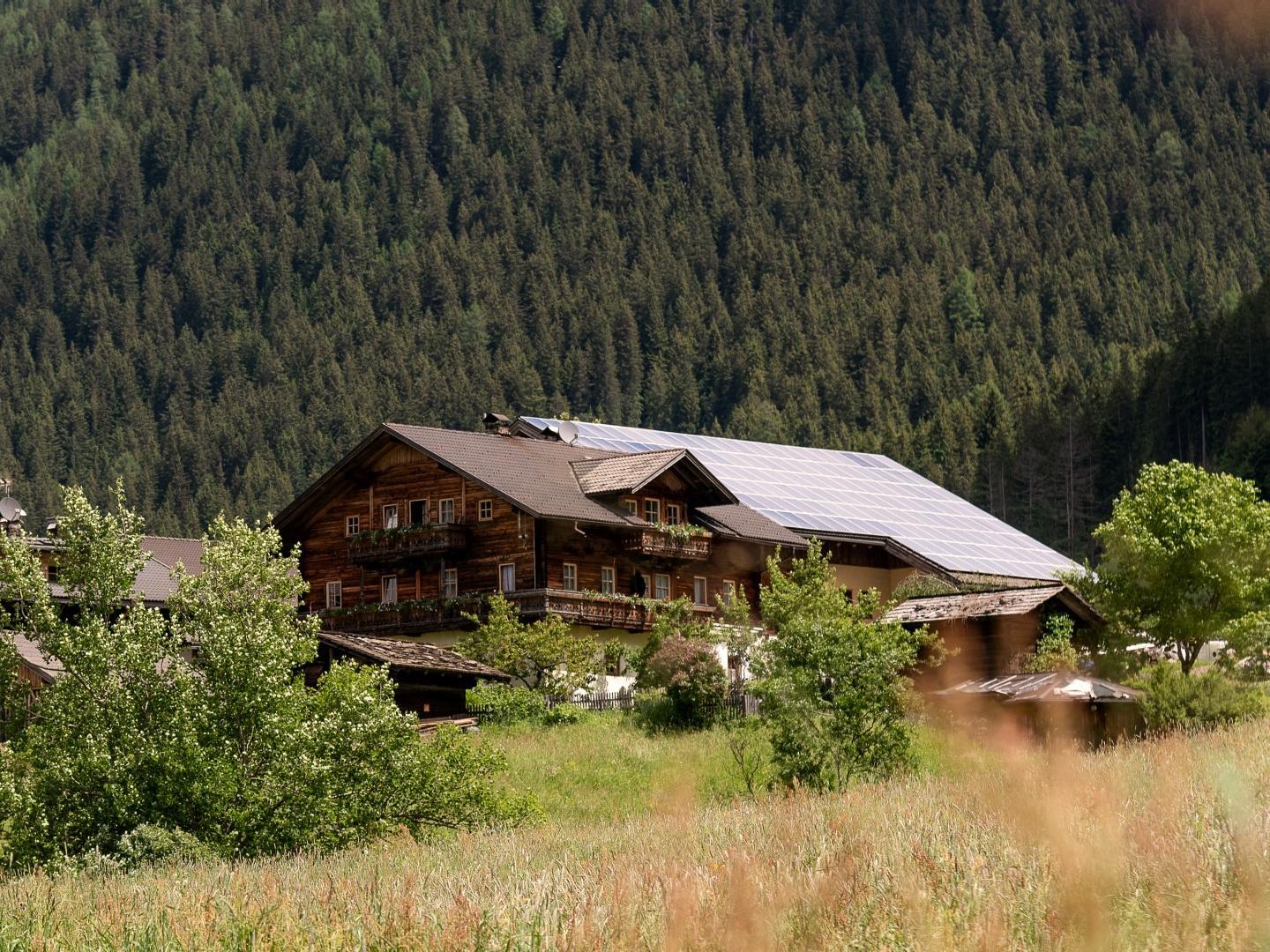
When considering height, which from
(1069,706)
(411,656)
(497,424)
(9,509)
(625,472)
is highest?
(497,424)

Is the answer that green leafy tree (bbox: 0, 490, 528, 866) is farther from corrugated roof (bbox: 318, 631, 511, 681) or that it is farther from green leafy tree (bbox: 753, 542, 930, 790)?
corrugated roof (bbox: 318, 631, 511, 681)

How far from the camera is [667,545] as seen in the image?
216 feet

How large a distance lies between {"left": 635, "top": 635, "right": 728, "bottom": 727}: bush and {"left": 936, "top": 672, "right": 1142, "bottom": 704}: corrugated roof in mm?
7192

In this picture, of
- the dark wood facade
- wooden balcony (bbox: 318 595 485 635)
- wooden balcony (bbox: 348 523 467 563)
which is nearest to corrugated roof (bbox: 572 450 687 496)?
the dark wood facade

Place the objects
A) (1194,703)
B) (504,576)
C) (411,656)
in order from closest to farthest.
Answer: (1194,703), (411,656), (504,576)

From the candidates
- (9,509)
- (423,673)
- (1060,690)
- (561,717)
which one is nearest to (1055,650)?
(1060,690)

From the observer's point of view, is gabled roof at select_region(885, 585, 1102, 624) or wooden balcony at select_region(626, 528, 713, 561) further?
wooden balcony at select_region(626, 528, 713, 561)

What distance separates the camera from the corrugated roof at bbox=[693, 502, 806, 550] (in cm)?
6819

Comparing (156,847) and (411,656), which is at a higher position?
(411,656)

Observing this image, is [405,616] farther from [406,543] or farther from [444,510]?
[444,510]

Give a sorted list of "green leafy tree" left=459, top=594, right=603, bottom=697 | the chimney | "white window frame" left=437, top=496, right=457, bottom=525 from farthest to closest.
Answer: the chimney, "white window frame" left=437, top=496, right=457, bottom=525, "green leafy tree" left=459, top=594, right=603, bottom=697

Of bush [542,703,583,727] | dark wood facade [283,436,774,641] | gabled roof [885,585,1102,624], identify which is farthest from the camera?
dark wood facade [283,436,774,641]

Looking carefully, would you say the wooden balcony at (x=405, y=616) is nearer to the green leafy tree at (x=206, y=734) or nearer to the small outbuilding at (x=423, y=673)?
the small outbuilding at (x=423, y=673)

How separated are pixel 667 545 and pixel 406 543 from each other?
29.0 ft
